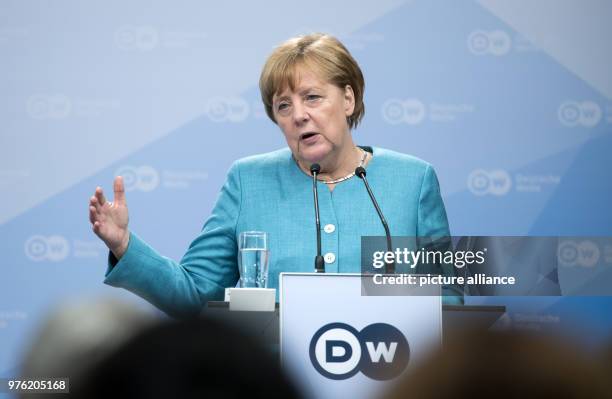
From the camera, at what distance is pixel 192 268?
136 inches

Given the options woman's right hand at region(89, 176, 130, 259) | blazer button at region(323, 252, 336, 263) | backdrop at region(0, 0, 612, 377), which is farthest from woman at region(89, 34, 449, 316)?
backdrop at region(0, 0, 612, 377)

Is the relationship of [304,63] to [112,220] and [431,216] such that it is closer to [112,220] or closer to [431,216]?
[431,216]

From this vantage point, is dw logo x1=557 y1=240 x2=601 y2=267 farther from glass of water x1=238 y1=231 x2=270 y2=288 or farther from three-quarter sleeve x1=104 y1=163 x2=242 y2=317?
glass of water x1=238 y1=231 x2=270 y2=288

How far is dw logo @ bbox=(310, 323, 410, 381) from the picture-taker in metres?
2.41

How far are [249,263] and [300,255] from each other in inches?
13.3

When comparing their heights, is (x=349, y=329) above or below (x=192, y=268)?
below

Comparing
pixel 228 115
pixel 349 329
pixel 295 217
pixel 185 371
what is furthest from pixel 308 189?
pixel 185 371

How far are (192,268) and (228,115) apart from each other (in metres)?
2.28

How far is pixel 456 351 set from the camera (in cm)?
80

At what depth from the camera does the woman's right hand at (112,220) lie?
9.45 feet

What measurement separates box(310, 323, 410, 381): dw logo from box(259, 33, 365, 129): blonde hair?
4.59 feet

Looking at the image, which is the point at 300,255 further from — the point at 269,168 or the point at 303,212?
the point at 269,168

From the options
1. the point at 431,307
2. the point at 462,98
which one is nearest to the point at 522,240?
the point at 431,307

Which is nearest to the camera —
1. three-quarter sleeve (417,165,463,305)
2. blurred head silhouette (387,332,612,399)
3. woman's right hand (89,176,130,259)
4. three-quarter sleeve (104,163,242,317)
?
blurred head silhouette (387,332,612,399)
